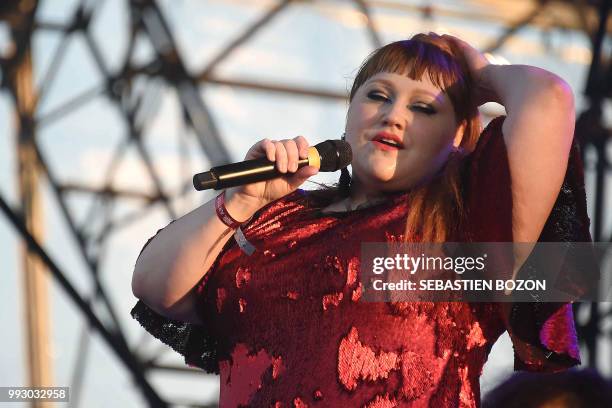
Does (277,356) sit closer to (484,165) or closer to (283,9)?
(484,165)

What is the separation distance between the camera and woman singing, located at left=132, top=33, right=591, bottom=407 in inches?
60.4

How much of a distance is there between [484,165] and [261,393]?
1.44 feet

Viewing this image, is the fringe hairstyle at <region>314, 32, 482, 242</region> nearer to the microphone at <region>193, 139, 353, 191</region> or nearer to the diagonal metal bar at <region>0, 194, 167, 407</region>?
the microphone at <region>193, 139, 353, 191</region>

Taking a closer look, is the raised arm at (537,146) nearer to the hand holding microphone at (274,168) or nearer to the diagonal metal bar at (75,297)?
the hand holding microphone at (274,168)

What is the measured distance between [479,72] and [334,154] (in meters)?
0.30

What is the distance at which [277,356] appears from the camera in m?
1.56

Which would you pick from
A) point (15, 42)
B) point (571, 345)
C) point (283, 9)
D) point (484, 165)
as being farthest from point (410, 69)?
point (15, 42)

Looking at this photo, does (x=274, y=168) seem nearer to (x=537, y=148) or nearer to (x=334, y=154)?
(x=334, y=154)

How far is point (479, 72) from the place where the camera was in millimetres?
1722

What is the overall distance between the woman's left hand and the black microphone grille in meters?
0.25

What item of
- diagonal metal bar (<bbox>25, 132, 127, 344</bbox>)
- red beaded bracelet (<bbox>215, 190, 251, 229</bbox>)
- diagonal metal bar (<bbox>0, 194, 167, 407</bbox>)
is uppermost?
diagonal metal bar (<bbox>25, 132, 127, 344</bbox>)

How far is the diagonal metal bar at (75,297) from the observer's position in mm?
3064

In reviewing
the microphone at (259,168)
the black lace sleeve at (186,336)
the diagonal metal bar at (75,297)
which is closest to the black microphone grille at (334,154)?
the microphone at (259,168)

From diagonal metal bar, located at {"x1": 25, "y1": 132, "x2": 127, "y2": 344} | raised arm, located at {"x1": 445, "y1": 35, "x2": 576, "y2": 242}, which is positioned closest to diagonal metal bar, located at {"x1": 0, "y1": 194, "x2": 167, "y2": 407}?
diagonal metal bar, located at {"x1": 25, "y1": 132, "x2": 127, "y2": 344}
